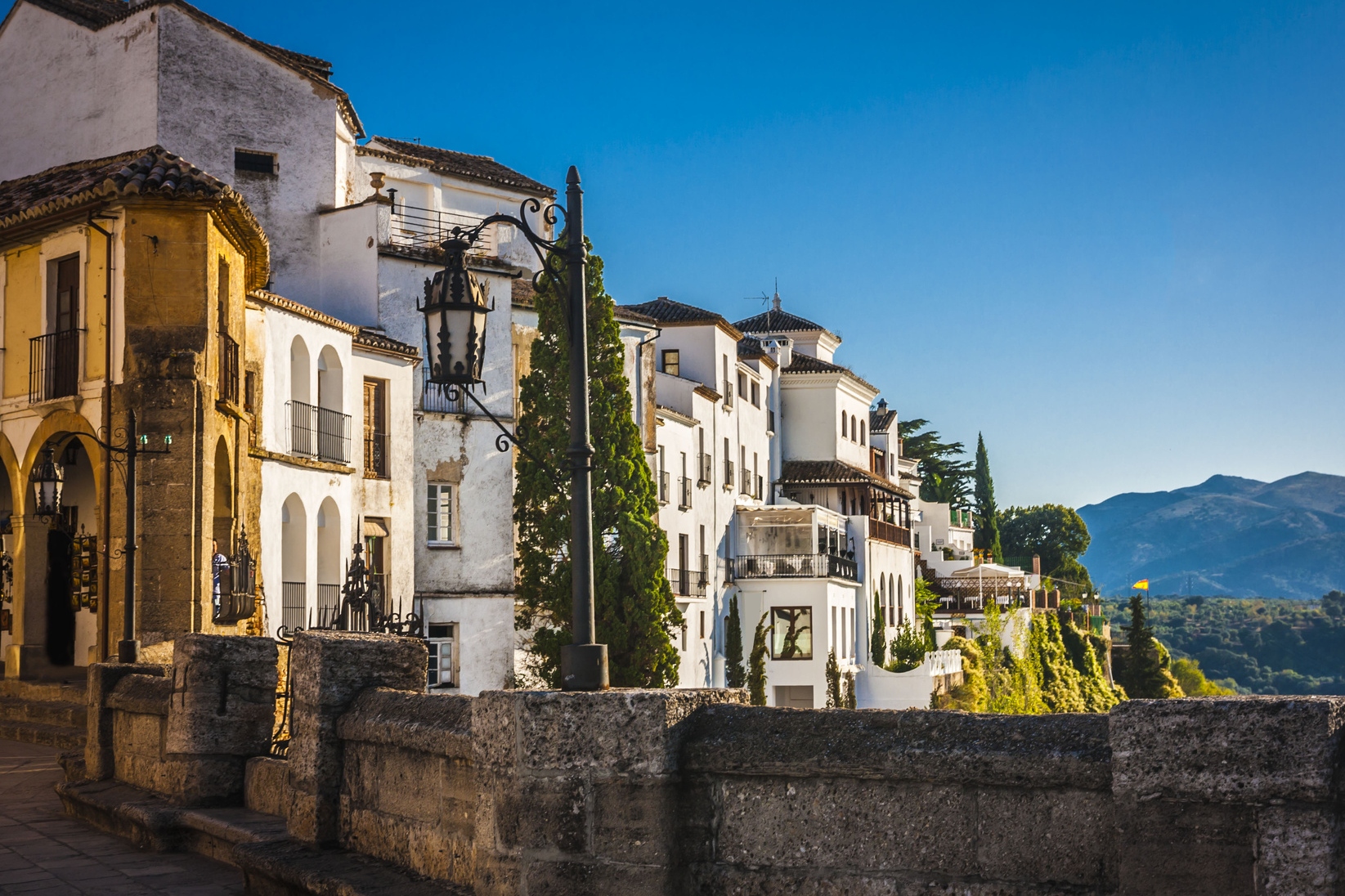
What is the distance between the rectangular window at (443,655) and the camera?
3528 centimetres

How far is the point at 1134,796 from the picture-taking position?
188 inches

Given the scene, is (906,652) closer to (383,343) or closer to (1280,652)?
(383,343)

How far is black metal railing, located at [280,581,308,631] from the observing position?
27.5m

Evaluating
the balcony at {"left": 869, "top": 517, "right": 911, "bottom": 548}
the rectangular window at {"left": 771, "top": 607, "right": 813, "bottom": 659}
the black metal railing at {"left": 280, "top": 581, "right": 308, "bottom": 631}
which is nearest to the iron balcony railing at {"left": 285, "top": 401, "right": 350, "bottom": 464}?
the black metal railing at {"left": 280, "top": 581, "right": 308, "bottom": 631}

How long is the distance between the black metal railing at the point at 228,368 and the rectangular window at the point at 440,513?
13038 mm

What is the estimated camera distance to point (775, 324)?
6875 cm

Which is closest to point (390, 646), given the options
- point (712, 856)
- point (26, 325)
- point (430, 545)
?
point (712, 856)

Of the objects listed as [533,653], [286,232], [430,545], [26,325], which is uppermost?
[286,232]

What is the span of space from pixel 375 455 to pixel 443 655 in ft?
18.6

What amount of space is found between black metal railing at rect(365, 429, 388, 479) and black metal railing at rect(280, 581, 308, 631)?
455 cm

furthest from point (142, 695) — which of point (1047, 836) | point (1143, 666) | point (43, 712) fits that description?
point (1143, 666)

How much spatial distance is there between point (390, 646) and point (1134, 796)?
453 cm

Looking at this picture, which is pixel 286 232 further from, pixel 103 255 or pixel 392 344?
pixel 103 255

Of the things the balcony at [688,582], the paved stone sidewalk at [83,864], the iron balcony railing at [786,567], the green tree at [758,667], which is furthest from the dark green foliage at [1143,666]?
the paved stone sidewalk at [83,864]
